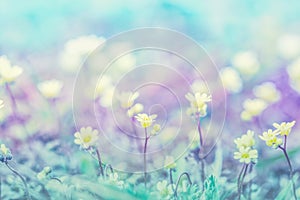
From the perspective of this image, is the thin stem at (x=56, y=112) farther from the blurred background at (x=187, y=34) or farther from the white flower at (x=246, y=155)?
the white flower at (x=246, y=155)

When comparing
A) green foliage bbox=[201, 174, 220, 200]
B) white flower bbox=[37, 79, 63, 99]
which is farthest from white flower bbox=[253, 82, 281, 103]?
white flower bbox=[37, 79, 63, 99]

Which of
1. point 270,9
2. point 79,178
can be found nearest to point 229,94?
point 270,9

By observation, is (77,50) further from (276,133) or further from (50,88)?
(276,133)

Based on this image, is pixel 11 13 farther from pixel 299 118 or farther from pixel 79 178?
pixel 299 118

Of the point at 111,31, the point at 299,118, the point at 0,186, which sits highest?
the point at 111,31

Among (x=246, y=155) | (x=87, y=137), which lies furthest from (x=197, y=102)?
(x=87, y=137)

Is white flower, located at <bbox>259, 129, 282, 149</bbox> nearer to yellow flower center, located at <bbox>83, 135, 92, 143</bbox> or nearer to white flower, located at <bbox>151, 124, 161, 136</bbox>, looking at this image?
white flower, located at <bbox>151, 124, 161, 136</bbox>
